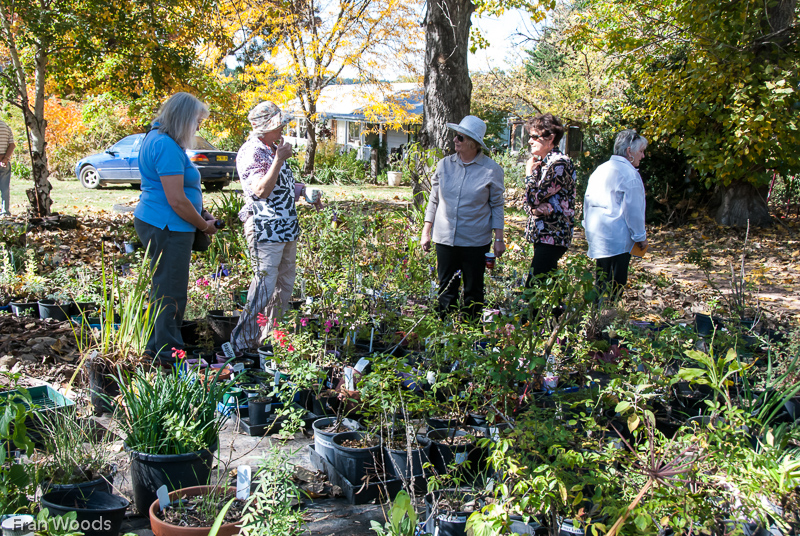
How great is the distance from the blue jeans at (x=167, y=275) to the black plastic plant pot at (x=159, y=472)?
1.28 metres

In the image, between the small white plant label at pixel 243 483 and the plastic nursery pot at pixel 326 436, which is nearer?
the small white plant label at pixel 243 483

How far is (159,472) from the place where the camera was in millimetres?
2125

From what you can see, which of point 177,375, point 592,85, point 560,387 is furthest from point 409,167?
point 592,85

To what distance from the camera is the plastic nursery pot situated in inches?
97.7

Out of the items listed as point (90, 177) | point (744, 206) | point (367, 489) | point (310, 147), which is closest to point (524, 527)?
point (367, 489)

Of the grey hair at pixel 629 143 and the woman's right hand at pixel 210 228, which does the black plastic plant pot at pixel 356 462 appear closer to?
the woman's right hand at pixel 210 228

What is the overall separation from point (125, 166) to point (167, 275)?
12.6 metres

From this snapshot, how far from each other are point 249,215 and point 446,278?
1.37m

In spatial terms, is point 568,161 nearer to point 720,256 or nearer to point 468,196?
point 468,196

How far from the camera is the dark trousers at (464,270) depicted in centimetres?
396

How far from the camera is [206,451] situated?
2.21 meters

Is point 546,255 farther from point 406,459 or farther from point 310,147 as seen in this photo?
point 310,147

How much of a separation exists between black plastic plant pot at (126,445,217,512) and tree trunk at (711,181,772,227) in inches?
386

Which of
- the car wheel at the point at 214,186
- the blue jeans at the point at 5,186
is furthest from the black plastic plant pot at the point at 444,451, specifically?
the car wheel at the point at 214,186
